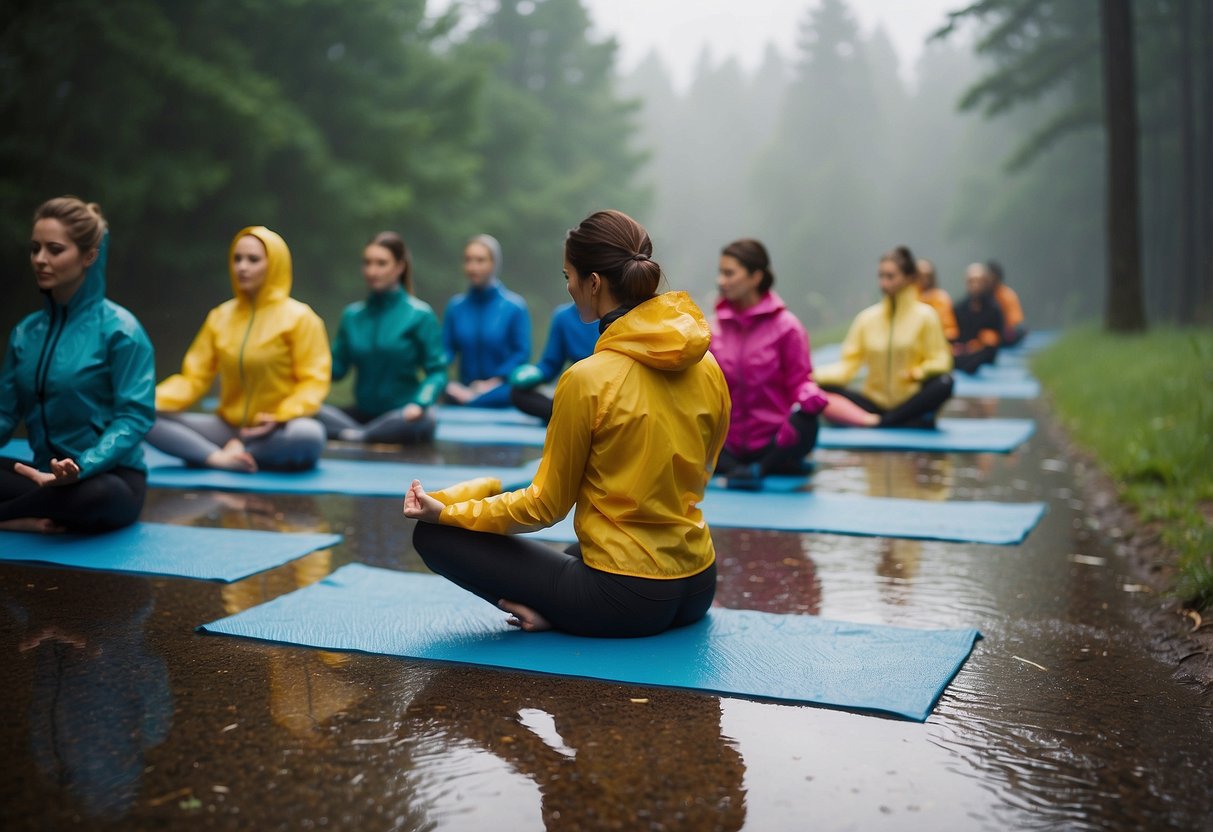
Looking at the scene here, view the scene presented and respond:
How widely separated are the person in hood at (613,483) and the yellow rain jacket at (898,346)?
617 cm

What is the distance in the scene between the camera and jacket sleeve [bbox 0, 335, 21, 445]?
5301 mm

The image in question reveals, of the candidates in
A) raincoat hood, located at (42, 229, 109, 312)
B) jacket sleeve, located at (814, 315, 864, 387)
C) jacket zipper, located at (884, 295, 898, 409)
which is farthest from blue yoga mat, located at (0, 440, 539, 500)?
jacket zipper, located at (884, 295, 898, 409)

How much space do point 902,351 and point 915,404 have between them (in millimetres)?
515

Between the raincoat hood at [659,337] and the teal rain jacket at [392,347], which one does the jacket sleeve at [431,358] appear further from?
the raincoat hood at [659,337]

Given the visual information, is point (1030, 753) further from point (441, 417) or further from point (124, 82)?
point (124, 82)

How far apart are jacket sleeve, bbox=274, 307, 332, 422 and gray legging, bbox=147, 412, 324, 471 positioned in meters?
0.09

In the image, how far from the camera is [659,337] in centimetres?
364

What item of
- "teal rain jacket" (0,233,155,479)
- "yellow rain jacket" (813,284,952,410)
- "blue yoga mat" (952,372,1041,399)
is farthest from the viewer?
"blue yoga mat" (952,372,1041,399)

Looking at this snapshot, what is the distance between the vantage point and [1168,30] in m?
27.7

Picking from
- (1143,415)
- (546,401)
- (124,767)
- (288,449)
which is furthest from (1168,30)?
(124,767)

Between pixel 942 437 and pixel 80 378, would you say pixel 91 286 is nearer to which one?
pixel 80 378

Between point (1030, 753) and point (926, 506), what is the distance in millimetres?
3748

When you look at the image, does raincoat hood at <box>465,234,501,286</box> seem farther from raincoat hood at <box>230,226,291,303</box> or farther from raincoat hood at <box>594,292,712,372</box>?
raincoat hood at <box>594,292,712,372</box>

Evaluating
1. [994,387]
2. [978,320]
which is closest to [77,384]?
[994,387]
